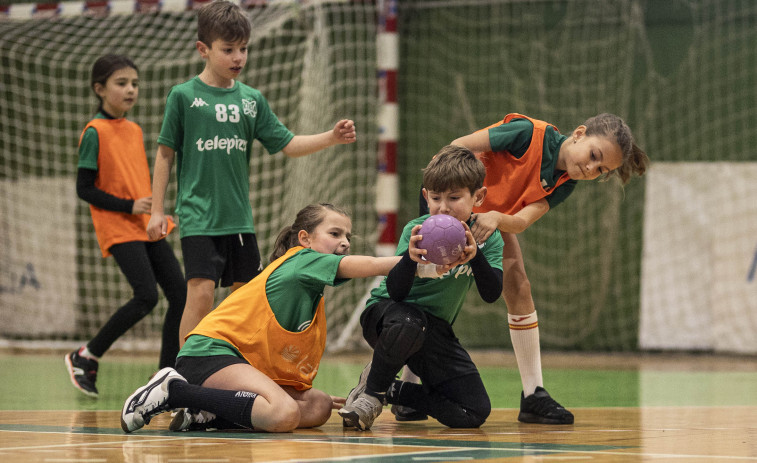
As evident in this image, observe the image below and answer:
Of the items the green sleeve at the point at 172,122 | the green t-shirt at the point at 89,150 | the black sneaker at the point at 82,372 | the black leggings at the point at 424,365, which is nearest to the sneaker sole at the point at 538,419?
the black leggings at the point at 424,365

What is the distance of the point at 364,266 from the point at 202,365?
2.01ft

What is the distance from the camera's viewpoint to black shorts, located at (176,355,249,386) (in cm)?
315

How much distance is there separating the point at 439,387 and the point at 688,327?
17.2ft

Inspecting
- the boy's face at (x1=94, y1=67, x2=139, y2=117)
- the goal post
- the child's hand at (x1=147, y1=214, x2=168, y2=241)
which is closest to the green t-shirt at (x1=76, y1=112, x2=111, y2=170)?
the boy's face at (x1=94, y1=67, x2=139, y2=117)

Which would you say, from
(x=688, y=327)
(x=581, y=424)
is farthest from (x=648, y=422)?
(x=688, y=327)

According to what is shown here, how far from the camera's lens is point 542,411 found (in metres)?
3.58

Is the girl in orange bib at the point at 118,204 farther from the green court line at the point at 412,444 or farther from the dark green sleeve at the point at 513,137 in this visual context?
the dark green sleeve at the point at 513,137

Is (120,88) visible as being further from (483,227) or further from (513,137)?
(483,227)

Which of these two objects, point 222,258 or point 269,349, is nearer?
point 269,349

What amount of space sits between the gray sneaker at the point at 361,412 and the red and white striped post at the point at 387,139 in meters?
4.40

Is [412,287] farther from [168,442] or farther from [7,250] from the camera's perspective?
[7,250]

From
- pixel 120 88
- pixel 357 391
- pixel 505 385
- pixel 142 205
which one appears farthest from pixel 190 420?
pixel 505 385

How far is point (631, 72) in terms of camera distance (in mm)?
8484

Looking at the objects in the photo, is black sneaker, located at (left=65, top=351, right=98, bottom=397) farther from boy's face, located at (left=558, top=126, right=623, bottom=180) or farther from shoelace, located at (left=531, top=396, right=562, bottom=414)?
boy's face, located at (left=558, top=126, right=623, bottom=180)
